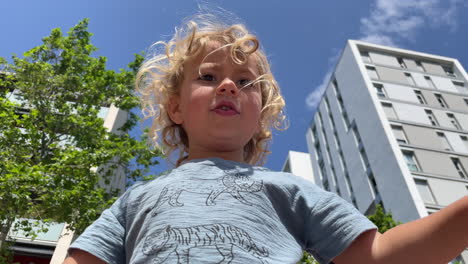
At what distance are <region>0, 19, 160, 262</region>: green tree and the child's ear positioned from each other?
6345 mm

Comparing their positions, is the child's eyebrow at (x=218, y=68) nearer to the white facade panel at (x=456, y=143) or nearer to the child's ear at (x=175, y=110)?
the child's ear at (x=175, y=110)

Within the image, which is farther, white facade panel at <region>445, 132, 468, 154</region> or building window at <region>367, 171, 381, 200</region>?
white facade panel at <region>445, 132, 468, 154</region>

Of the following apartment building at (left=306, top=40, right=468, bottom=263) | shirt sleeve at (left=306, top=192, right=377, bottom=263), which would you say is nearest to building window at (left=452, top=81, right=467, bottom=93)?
apartment building at (left=306, top=40, right=468, bottom=263)

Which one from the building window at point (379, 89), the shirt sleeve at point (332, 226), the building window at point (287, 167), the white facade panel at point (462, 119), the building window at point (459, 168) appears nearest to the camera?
the shirt sleeve at point (332, 226)

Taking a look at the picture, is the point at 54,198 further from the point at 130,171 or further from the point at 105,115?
the point at 105,115

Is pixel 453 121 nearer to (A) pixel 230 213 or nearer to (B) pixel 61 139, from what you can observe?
(B) pixel 61 139

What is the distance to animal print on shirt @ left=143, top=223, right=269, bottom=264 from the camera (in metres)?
1.09

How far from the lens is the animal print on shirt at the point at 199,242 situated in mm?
1092

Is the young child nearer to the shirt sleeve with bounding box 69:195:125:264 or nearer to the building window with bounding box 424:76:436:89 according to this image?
the shirt sleeve with bounding box 69:195:125:264

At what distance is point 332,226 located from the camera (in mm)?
1210

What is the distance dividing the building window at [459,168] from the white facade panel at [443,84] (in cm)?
815

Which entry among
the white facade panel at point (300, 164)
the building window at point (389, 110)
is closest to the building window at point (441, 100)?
the building window at point (389, 110)

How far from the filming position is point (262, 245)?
117 cm

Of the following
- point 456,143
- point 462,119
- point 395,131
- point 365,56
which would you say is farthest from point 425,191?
point 365,56
